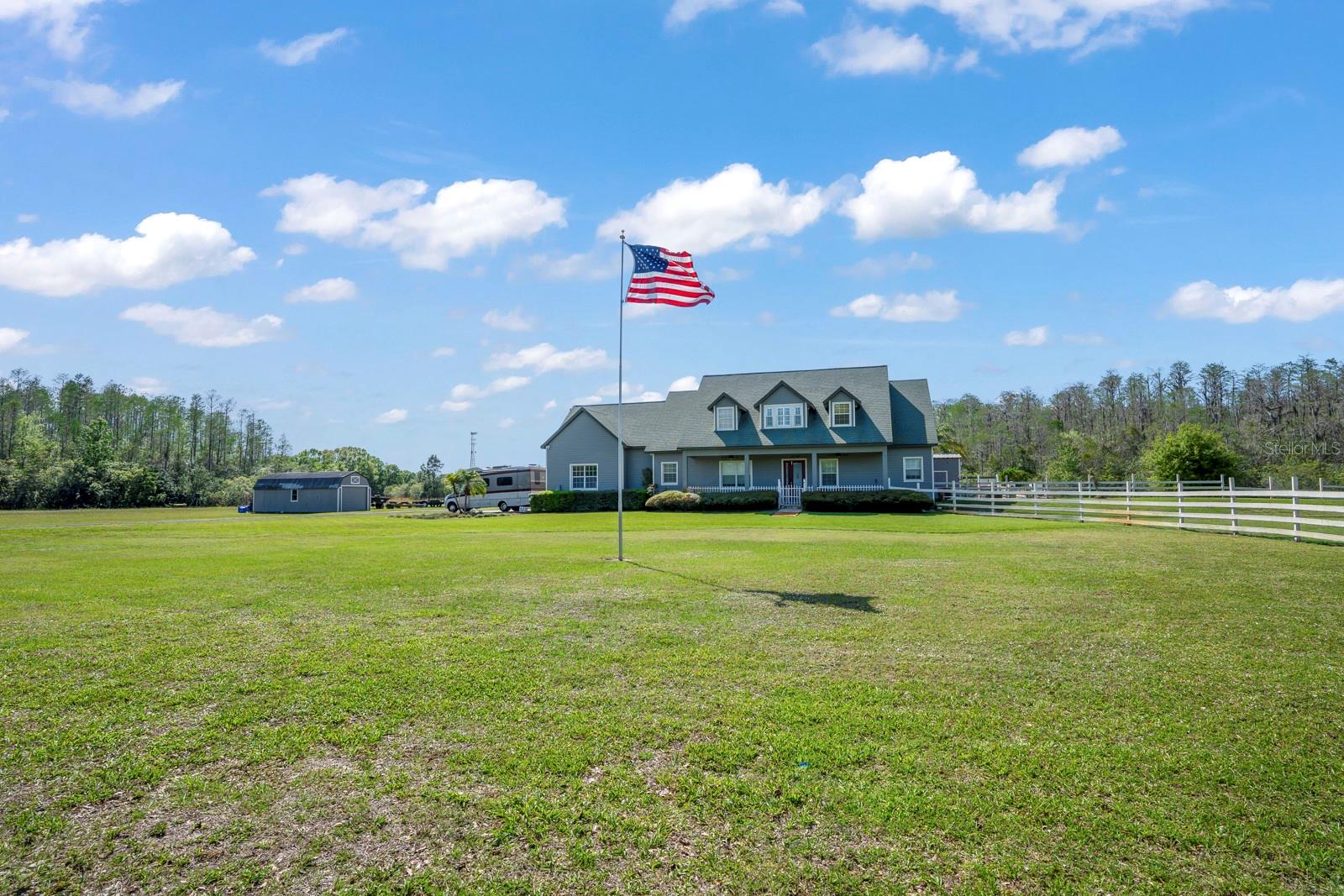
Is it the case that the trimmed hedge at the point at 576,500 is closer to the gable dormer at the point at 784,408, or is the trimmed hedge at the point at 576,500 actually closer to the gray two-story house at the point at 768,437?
the gray two-story house at the point at 768,437

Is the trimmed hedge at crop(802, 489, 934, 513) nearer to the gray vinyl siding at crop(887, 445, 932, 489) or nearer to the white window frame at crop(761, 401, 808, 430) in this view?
the gray vinyl siding at crop(887, 445, 932, 489)

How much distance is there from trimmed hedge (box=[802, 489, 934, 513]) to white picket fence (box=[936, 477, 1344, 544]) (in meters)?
1.90

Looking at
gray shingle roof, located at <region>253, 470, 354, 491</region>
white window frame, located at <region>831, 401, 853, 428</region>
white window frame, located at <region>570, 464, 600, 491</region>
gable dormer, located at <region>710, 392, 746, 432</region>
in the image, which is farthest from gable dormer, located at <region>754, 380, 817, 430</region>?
gray shingle roof, located at <region>253, 470, 354, 491</region>

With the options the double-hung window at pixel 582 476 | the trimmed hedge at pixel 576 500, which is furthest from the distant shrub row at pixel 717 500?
the double-hung window at pixel 582 476

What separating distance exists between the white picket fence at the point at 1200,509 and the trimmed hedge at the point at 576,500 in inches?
621

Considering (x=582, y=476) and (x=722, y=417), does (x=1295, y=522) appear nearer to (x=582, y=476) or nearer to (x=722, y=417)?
(x=722, y=417)

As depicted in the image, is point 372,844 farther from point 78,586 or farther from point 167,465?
point 167,465

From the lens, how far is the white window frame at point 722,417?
41.2 m

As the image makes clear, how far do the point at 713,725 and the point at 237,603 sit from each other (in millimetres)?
7225

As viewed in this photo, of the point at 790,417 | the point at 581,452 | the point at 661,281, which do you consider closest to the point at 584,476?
the point at 581,452

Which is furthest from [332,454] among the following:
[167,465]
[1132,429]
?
[1132,429]

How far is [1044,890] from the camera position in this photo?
10.7ft

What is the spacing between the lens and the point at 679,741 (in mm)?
4773

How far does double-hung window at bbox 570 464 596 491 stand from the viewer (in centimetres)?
4403
